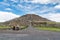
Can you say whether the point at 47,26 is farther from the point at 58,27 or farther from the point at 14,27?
the point at 14,27

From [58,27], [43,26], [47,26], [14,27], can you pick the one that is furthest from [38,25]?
[14,27]

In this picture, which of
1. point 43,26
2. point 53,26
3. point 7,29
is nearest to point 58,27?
point 53,26

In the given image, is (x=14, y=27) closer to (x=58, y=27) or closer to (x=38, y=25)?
(x=58, y=27)

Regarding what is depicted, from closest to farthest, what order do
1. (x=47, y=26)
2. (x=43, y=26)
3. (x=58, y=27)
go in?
(x=58, y=27)
(x=47, y=26)
(x=43, y=26)

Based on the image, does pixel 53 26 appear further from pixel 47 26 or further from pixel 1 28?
pixel 1 28

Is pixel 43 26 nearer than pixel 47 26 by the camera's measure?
No

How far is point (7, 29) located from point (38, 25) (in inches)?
794

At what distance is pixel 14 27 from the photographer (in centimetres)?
5481

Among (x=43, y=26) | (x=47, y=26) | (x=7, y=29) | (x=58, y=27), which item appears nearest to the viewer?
(x=7, y=29)

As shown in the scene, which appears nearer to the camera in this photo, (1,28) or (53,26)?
(1,28)

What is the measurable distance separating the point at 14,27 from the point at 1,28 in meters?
3.53

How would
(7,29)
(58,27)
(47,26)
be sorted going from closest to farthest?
(7,29), (58,27), (47,26)

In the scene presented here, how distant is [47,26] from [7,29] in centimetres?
1527

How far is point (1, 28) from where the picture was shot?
52.9 metres
